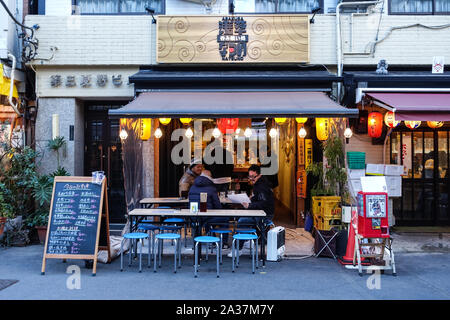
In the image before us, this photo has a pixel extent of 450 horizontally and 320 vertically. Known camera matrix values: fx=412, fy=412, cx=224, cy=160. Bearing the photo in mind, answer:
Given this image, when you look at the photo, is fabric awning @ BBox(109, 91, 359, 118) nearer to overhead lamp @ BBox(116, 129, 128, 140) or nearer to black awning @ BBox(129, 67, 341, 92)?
black awning @ BBox(129, 67, 341, 92)

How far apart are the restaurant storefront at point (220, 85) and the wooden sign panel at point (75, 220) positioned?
1613 mm

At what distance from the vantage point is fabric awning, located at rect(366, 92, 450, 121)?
27.5ft

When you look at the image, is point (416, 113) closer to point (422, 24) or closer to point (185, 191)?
point (422, 24)

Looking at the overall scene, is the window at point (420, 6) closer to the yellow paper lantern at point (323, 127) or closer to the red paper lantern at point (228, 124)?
the yellow paper lantern at point (323, 127)

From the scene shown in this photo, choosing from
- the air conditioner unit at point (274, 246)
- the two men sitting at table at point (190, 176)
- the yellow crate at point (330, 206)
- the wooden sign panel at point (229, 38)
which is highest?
the wooden sign panel at point (229, 38)

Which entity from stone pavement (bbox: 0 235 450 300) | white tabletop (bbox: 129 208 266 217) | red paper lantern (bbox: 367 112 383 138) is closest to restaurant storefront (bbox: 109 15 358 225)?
red paper lantern (bbox: 367 112 383 138)

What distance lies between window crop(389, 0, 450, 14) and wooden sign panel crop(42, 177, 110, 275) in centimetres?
870

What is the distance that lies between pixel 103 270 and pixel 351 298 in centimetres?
453

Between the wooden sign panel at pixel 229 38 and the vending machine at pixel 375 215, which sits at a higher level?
the wooden sign panel at pixel 229 38

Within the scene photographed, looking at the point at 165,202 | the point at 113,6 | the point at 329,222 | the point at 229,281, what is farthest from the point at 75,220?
the point at 113,6

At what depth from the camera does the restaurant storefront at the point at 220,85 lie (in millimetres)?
8547

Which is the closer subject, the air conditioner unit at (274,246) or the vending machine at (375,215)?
the vending machine at (375,215)

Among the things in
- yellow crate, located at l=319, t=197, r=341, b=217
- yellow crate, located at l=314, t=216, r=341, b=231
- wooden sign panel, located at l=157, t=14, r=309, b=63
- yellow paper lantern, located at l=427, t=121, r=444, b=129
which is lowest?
yellow crate, located at l=314, t=216, r=341, b=231

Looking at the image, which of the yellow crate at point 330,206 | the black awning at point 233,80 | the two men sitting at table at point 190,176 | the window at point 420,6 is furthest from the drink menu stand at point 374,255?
the window at point 420,6
